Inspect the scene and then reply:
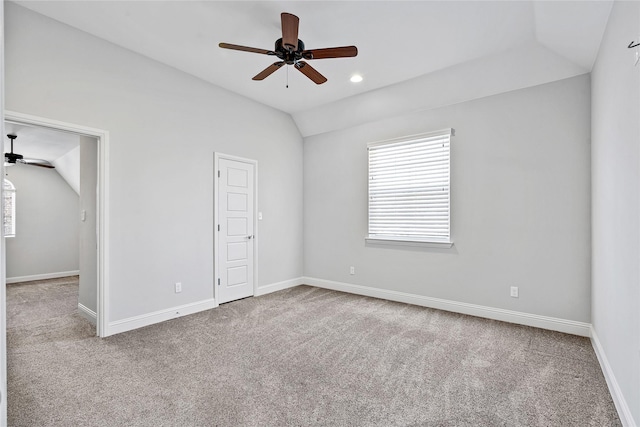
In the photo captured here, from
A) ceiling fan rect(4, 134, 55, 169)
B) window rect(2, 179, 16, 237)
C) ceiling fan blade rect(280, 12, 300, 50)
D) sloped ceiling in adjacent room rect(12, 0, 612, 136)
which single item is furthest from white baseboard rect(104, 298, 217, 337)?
window rect(2, 179, 16, 237)

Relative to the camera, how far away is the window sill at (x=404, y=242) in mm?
4203

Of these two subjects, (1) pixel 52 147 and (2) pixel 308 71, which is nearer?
(2) pixel 308 71

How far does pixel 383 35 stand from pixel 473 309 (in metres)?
3.25

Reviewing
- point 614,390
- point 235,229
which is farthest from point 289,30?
point 614,390

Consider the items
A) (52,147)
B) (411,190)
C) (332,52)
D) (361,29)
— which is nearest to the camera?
(332,52)

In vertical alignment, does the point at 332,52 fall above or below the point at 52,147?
above

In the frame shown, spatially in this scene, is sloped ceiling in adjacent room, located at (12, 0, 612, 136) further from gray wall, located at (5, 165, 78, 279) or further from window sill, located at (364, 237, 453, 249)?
gray wall, located at (5, 165, 78, 279)

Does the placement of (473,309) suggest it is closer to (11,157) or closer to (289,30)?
(289,30)

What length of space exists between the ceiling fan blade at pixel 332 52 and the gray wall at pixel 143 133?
199 centimetres

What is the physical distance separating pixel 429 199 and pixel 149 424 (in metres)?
3.73

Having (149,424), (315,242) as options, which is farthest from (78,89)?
(315,242)

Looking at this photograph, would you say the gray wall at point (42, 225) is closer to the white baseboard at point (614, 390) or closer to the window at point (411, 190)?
the window at point (411, 190)

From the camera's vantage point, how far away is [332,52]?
2.73 meters

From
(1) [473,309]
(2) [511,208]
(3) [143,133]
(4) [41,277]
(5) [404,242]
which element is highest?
(3) [143,133]
